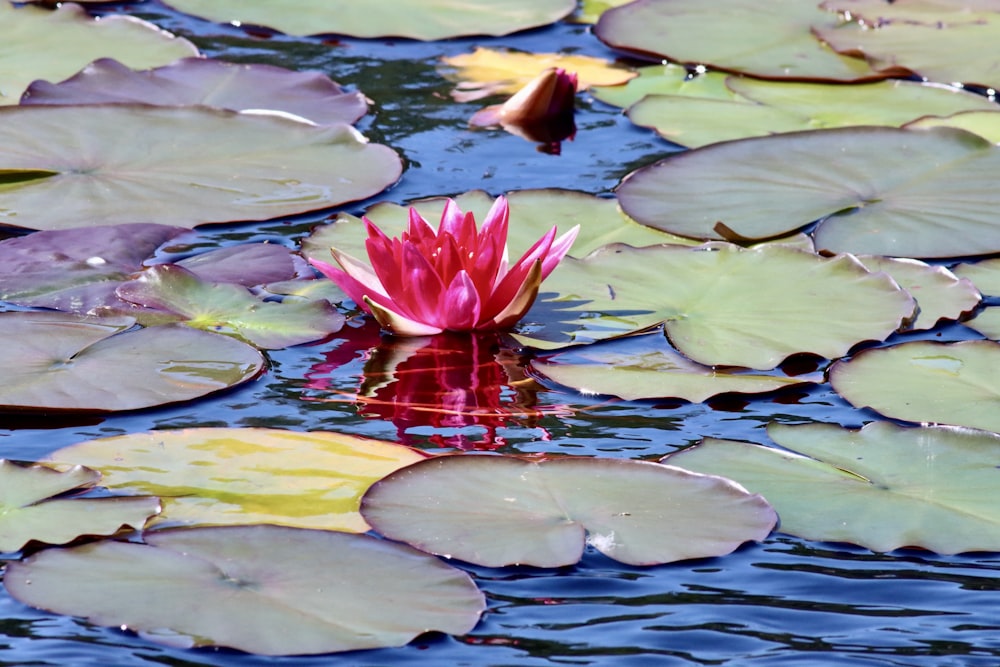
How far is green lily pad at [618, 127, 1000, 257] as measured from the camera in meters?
3.30

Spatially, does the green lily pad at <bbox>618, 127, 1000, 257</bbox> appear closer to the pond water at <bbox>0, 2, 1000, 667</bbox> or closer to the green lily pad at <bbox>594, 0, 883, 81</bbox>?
the pond water at <bbox>0, 2, 1000, 667</bbox>

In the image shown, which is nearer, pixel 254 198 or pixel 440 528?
pixel 440 528

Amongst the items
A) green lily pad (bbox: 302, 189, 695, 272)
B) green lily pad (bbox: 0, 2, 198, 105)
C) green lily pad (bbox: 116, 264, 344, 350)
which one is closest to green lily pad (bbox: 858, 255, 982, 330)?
green lily pad (bbox: 302, 189, 695, 272)

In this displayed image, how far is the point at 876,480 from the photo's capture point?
231 centimetres

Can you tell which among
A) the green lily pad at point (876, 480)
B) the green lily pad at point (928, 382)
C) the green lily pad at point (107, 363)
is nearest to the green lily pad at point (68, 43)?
the green lily pad at point (107, 363)

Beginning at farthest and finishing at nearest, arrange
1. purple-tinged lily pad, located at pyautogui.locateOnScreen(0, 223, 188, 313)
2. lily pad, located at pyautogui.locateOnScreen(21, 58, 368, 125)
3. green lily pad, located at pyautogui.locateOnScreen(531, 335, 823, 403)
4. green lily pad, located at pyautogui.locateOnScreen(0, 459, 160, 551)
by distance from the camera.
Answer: lily pad, located at pyautogui.locateOnScreen(21, 58, 368, 125), purple-tinged lily pad, located at pyautogui.locateOnScreen(0, 223, 188, 313), green lily pad, located at pyautogui.locateOnScreen(531, 335, 823, 403), green lily pad, located at pyautogui.locateOnScreen(0, 459, 160, 551)

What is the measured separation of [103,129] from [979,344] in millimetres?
2339

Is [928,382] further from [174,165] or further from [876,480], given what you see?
[174,165]

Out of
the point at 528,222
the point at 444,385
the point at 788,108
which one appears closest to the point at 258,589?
the point at 444,385

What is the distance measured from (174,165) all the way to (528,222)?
0.96 m

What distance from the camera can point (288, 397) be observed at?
8.63 feet

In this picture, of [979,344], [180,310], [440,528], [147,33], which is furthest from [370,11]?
[440,528]

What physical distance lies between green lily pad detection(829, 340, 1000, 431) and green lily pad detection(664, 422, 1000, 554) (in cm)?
12

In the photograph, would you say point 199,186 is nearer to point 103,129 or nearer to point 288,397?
point 103,129
